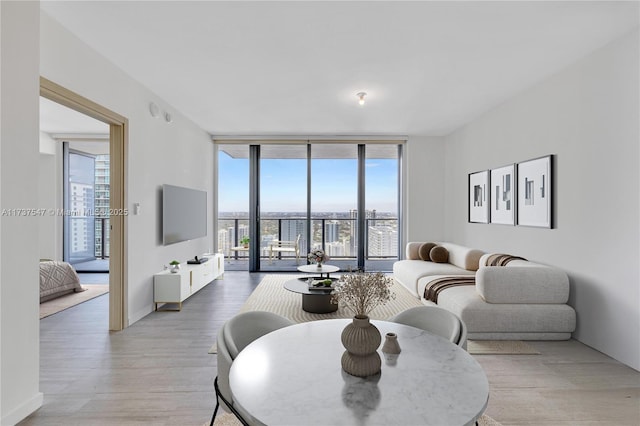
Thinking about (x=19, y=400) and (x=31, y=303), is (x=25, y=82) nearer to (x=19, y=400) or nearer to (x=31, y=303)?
(x=31, y=303)

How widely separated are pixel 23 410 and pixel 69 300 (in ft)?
9.80

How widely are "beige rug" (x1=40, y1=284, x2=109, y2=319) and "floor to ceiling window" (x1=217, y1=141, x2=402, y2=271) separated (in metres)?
2.41

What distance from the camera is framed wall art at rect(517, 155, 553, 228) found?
11.4 feet

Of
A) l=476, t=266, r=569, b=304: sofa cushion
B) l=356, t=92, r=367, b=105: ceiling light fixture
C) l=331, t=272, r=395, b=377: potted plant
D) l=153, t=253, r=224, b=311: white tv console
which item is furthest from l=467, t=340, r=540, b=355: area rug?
l=153, t=253, r=224, b=311: white tv console

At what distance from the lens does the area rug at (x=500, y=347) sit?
111 inches

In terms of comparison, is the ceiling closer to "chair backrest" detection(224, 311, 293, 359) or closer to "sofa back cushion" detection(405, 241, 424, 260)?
"chair backrest" detection(224, 311, 293, 359)

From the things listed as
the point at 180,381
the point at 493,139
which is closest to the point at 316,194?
the point at 493,139

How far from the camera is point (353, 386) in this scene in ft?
3.69

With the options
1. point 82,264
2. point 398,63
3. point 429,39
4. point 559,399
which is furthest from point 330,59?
point 82,264

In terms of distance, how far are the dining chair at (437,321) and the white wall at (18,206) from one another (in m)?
2.18

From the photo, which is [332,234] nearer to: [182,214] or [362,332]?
[182,214]

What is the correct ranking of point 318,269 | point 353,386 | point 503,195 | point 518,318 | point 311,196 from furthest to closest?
point 311,196 → point 318,269 → point 503,195 → point 518,318 → point 353,386

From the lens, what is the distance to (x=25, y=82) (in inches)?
77.2

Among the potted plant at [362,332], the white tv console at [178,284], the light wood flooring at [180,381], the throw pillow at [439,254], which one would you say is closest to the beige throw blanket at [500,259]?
the light wood flooring at [180,381]
